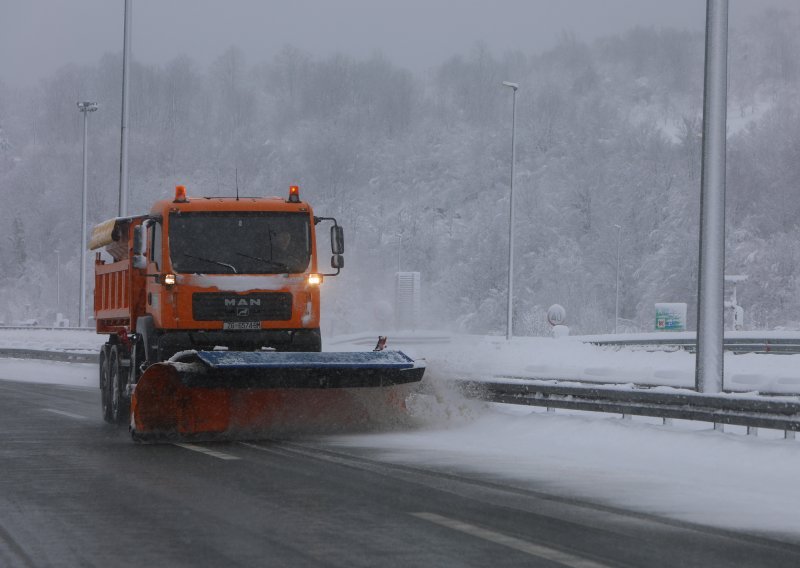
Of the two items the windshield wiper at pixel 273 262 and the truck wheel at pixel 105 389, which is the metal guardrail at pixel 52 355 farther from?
the windshield wiper at pixel 273 262

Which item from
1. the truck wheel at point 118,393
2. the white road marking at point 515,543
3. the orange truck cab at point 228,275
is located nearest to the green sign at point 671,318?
the truck wheel at point 118,393

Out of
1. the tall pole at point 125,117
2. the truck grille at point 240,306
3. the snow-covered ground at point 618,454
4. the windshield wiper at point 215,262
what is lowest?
the snow-covered ground at point 618,454

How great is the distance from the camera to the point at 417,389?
51.8 feet

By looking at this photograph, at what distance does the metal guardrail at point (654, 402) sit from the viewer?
1214cm

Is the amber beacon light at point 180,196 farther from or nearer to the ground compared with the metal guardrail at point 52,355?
farther from the ground

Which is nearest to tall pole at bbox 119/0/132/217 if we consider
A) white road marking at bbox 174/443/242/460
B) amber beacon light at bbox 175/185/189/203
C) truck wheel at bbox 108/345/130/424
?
truck wheel at bbox 108/345/130/424

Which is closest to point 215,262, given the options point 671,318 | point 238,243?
point 238,243

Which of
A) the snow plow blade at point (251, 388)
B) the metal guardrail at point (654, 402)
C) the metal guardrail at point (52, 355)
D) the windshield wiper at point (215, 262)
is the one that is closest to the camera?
the metal guardrail at point (654, 402)

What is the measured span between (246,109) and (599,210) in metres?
50.9

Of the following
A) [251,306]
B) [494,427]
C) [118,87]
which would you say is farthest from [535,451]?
[118,87]

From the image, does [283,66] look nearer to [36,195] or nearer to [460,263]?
[36,195]

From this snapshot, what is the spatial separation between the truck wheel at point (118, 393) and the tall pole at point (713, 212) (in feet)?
23.0

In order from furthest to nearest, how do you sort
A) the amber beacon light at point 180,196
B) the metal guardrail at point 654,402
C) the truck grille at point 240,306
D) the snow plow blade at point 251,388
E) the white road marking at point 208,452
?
the amber beacon light at point 180,196 < the truck grille at point 240,306 < the snow plow blade at point 251,388 < the white road marking at point 208,452 < the metal guardrail at point 654,402

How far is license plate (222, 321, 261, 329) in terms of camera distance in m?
14.9
